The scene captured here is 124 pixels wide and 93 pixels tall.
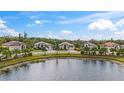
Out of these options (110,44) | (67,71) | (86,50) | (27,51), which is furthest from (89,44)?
(27,51)

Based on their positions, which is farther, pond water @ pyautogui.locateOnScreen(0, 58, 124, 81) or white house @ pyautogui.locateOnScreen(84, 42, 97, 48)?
white house @ pyautogui.locateOnScreen(84, 42, 97, 48)

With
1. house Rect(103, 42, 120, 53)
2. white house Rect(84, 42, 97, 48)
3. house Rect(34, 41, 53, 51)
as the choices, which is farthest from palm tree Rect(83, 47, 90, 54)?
house Rect(34, 41, 53, 51)

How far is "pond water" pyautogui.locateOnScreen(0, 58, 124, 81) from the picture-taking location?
508cm

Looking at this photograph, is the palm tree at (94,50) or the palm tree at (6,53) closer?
the palm tree at (6,53)

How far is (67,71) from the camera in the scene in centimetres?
515

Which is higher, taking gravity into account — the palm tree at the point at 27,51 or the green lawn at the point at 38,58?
the palm tree at the point at 27,51

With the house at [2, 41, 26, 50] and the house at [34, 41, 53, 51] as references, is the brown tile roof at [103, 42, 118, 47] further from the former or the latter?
the house at [2, 41, 26, 50]

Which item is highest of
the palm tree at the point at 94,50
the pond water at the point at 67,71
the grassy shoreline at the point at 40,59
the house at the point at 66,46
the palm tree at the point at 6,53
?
the house at the point at 66,46

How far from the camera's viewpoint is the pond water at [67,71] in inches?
200

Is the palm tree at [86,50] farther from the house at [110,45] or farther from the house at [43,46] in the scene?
the house at [43,46]

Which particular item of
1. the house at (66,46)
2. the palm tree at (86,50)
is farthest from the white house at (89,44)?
the house at (66,46)

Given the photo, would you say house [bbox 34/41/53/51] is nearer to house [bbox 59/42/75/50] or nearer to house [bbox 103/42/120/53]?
house [bbox 59/42/75/50]

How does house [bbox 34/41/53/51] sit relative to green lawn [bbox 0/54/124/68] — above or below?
above

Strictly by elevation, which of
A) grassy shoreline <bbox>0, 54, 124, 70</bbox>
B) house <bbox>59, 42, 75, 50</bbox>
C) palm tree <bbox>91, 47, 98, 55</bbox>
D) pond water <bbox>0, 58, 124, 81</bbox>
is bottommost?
pond water <bbox>0, 58, 124, 81</bbox>
